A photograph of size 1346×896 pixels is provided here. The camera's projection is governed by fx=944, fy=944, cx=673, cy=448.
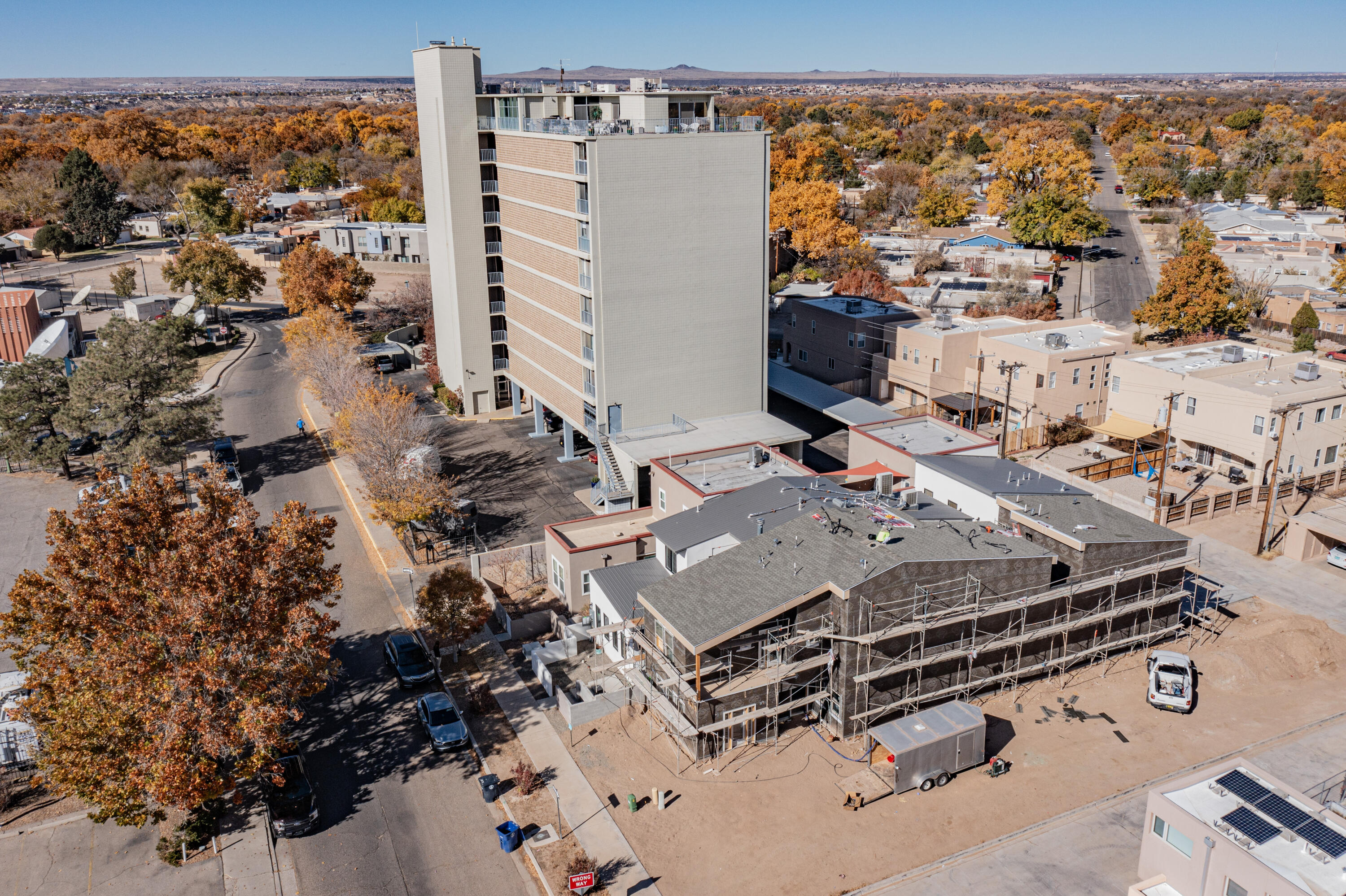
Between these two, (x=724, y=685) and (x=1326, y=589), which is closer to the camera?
(x=724, y=685)

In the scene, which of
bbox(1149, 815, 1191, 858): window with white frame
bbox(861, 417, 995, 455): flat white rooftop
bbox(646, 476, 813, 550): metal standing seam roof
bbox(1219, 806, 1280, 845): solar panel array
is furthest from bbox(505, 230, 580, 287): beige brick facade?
bbox(1219, 806, 1280, 845): solar panel array

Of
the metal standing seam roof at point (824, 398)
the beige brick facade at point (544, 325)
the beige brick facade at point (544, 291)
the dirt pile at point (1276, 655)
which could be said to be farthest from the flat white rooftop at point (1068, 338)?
the beige brick facade at point (544, 291)

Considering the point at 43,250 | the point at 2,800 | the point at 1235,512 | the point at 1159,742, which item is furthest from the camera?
the point at 43,250

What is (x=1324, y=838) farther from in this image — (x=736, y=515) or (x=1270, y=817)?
(x=736, y=515)

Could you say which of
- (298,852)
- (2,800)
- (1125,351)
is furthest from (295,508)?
(1125,351)

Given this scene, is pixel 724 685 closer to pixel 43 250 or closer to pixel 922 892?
pixel 922 892

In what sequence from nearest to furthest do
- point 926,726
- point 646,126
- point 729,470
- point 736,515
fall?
point 926,726, point 736,515, point 729,470, point 646,126

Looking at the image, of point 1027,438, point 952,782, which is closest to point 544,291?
point 1027,438
